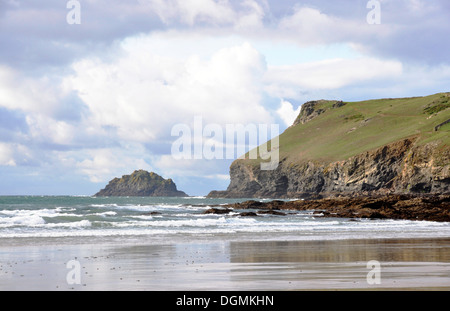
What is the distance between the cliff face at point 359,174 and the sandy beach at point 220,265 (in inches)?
3118

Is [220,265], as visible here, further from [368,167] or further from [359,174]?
[359,174]

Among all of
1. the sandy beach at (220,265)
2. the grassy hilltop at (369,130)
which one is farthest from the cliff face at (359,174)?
the sandy beach at (220,265)

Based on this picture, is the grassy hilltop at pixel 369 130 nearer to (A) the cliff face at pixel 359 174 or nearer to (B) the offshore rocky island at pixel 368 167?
(B) the offshore rocky island at pixel 368 167

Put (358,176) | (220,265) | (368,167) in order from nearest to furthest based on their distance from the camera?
1. (220,265)
2. (368,167)
3. (358,176)

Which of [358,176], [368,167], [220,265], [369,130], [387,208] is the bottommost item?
[387,208]

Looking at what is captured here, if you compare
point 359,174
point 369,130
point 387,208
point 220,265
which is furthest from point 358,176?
point 220,265

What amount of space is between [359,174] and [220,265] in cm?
11669

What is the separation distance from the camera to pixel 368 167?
124875mm

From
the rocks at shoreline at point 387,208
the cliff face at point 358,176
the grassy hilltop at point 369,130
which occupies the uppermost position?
the grassy hilltop at point 369,130

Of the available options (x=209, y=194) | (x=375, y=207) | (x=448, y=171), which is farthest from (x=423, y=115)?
(x=375, y=207)

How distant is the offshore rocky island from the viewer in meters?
62.6

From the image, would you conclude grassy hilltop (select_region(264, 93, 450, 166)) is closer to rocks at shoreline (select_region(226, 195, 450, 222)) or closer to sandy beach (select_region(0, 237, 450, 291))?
rocks at shoreline (select_region(226, 195, 450, 222))

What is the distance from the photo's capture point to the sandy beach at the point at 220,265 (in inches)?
445
